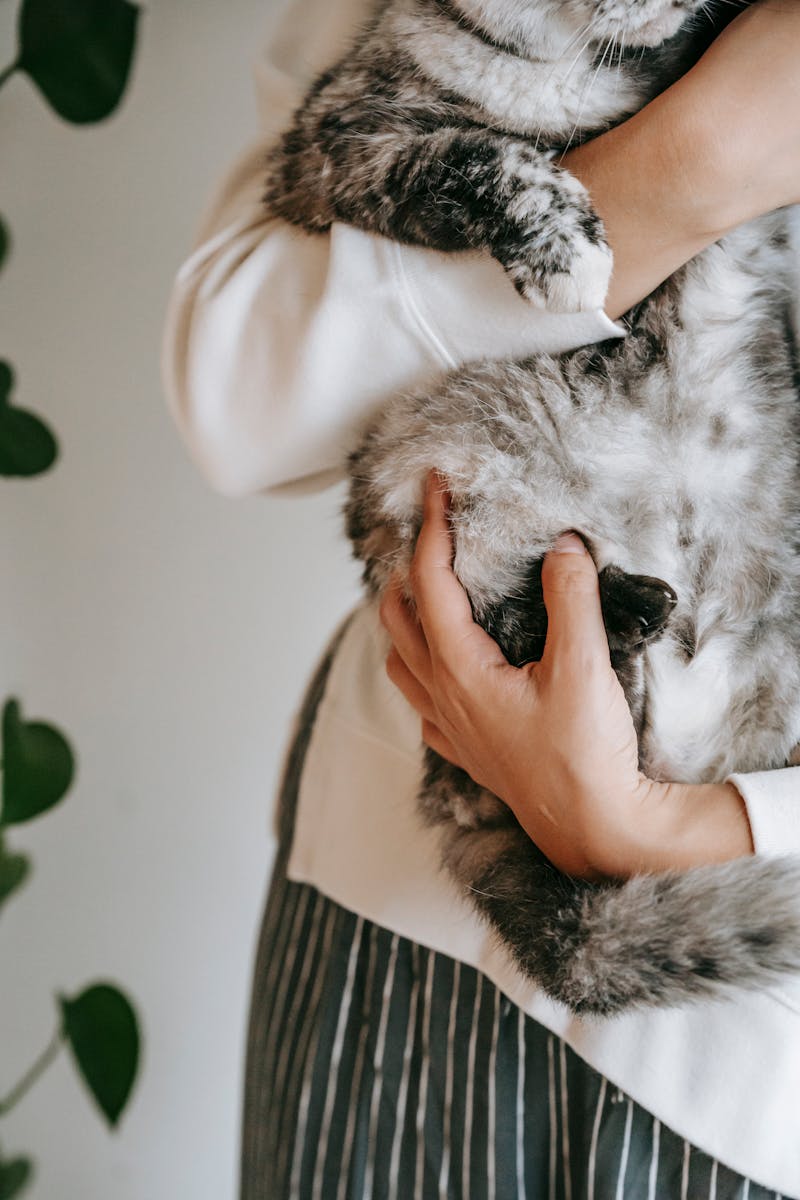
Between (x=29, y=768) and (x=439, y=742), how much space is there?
24.9 inches

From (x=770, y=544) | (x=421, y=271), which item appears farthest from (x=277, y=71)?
(x=770, y=544)

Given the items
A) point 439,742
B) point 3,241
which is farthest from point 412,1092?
point 3,241

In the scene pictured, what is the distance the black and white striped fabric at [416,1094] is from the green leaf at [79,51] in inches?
38.0

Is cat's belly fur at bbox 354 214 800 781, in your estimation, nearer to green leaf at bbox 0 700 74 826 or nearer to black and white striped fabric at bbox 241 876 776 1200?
black and white striped fabric at bbox 241 876 776 1200

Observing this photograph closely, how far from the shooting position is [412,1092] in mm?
873

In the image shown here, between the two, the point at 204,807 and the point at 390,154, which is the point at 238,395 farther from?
the point at 204,807

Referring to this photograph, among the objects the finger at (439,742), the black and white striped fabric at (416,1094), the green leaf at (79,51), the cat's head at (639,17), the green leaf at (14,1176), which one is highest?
the green leaf at (79,51)

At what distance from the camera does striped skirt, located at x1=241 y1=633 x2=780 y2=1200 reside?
0.72 meters

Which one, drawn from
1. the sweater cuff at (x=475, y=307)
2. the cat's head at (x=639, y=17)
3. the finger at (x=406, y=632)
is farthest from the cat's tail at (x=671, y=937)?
the cat's head at (x=639, y=17)

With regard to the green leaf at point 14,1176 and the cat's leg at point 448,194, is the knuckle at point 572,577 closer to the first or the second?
the cat's leg at point 448,194

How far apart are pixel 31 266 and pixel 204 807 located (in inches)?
37.9

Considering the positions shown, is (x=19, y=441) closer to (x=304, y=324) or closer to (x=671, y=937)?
(x=304, y=324)

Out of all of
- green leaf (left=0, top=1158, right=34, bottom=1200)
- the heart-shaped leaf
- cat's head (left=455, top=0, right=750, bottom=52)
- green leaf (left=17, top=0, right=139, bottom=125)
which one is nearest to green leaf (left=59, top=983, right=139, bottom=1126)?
the heart-shaped leaf

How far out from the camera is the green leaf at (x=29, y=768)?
3.88ft
